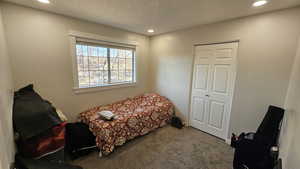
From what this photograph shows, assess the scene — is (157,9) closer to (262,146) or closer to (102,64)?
(102,64)

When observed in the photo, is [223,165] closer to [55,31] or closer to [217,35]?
[217,35]

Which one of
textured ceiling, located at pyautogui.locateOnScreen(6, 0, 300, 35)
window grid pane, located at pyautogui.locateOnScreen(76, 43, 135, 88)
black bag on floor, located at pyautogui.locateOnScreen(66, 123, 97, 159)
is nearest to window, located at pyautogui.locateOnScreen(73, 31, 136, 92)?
window grid pane, located at pyautogui.locateOnScreen(76, 43, 135, 88)

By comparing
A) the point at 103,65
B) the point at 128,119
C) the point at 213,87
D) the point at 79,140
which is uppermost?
the point at 103,65

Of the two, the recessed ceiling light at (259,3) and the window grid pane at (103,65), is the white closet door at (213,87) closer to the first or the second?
the recessed ceiling light at (259,3)

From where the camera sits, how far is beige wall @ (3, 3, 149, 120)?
185 centimetres

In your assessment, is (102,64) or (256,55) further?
(102,64)

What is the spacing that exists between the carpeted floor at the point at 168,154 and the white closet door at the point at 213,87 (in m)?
0.33

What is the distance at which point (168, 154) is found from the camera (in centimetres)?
217

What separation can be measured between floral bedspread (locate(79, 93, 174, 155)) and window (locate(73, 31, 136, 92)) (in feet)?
1.87

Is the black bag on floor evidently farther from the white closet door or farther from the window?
the white closet door

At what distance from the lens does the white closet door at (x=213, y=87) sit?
2416 millimetres

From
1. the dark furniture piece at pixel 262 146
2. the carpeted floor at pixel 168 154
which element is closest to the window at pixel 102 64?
the carpeted floor at pixel 168 154

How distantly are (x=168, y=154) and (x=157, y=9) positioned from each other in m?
2.42

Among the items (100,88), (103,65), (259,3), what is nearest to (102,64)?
(103,65)
